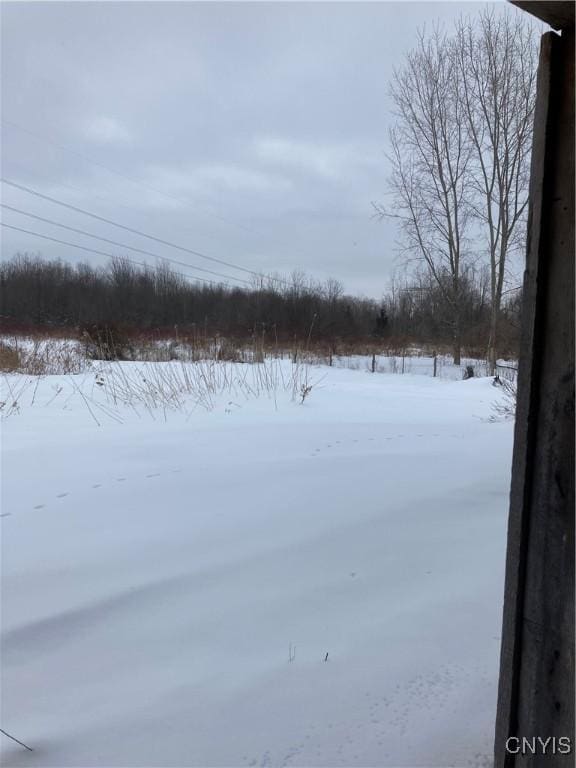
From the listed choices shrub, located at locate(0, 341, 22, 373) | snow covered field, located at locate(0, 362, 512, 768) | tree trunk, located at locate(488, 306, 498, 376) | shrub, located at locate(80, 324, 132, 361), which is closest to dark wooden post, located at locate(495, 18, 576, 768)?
snow covered field, located at locate(0, 362, 512, 768)

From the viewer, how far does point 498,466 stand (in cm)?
349

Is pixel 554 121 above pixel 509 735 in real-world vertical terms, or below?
above

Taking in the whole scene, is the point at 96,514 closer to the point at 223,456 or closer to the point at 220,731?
the point at 223,456

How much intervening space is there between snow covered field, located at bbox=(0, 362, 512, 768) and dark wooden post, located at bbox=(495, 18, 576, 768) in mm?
446

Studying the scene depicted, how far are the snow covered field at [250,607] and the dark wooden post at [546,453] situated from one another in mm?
446

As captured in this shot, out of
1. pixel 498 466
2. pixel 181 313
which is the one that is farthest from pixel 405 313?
pixel 498 466

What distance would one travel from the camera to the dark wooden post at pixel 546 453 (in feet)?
2.76

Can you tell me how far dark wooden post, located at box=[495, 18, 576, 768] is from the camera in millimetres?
841

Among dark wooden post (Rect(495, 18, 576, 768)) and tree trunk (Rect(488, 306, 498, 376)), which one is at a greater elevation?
tree trunk (Rect(488, 306, 498, 376))

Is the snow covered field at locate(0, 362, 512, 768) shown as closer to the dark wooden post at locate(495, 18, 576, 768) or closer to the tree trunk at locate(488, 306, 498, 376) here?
the dark wooden post at locate(495, 18, 576, 768)

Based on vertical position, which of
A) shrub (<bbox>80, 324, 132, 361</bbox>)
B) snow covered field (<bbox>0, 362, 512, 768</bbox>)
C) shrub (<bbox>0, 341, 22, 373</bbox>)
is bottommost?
snow covered field (<bbox>0, 362, 512, 768</bbox>)

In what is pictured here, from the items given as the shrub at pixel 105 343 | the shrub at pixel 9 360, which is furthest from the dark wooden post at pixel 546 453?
the shrub at pixel 105 343

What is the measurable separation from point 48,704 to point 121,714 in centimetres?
22

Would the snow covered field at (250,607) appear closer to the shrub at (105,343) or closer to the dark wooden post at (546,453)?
the dark wooden post at (546,453)
